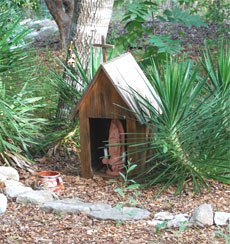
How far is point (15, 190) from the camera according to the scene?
165 inches

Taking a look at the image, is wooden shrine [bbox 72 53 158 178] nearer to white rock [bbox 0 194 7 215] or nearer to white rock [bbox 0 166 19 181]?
white rock [bbox 0 166 19 181]

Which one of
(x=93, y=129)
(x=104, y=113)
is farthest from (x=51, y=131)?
(x=104, y=113)

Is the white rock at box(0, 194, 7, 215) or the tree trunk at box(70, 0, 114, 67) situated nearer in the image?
the white rock at box(0, 194, 7, 215)

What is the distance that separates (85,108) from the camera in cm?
449

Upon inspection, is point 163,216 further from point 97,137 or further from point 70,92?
point 70,92

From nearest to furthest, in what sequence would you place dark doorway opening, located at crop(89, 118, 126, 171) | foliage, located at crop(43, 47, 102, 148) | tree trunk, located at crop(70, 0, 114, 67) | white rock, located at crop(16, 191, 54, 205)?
white rock, located at crop(16, 191, 54, 205)
dark doorway opening, located at crop(89, 118, 126, 171)
foliage, located at crop(43, 47, 102, 148)
tree trunk, located at crop(70, 0, 114, 67)

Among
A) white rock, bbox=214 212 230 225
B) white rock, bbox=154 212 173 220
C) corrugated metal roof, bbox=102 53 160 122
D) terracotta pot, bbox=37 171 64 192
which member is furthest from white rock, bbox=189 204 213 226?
terracotta pot, bbox=37 171 64 192

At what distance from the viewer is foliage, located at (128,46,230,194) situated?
3.98m

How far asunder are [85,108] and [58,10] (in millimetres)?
6874

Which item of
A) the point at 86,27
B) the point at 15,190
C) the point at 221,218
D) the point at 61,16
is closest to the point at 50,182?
the point at 15,190

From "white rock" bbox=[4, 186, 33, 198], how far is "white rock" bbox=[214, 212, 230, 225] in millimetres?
1721

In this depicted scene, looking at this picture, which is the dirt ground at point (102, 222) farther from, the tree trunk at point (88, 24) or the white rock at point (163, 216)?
the tree trunk at point (88, 24)

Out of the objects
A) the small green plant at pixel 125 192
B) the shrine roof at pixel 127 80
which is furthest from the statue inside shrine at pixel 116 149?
the shrine roof at pixel 127 80

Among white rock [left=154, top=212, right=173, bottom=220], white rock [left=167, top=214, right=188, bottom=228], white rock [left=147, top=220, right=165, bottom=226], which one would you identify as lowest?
white rock [left=147, top=220, right=165, bottom=226]
